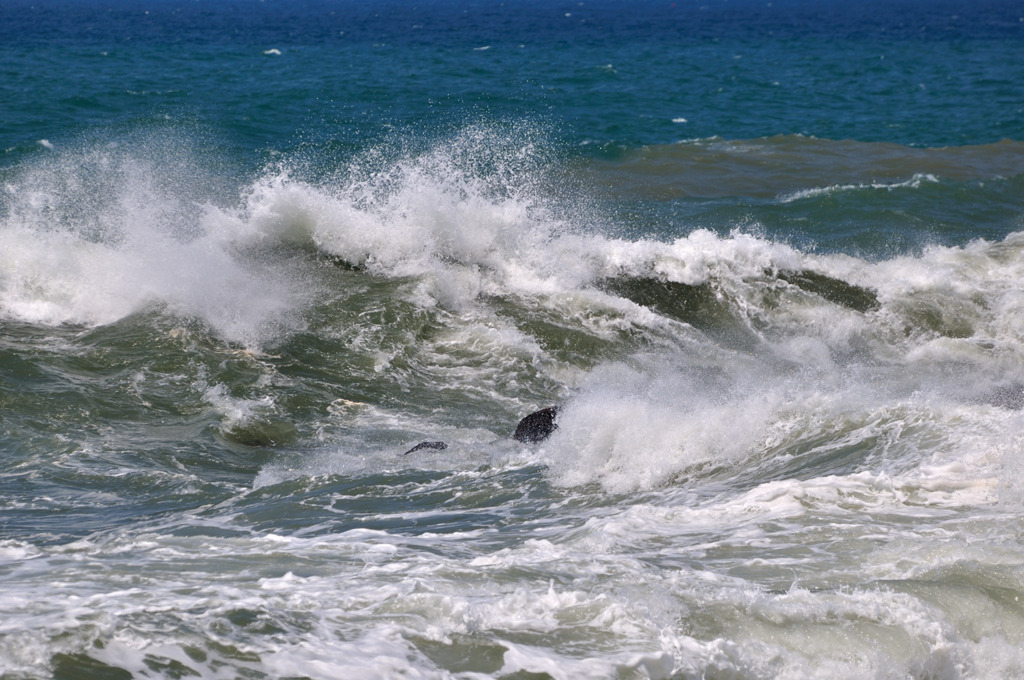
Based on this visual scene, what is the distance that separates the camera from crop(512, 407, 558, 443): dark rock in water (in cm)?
705

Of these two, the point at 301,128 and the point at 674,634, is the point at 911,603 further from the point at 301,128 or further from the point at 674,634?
the point at 301,128

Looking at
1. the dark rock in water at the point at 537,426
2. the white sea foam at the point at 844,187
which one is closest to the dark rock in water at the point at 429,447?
the dark rock in water at the point at 537,426

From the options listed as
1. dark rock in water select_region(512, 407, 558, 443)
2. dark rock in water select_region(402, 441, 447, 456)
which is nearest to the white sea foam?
dark rock in water select_region(512, 407, 558, 443)

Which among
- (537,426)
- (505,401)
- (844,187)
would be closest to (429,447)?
(537,426)

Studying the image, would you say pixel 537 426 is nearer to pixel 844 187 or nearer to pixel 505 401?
pixel 505 401

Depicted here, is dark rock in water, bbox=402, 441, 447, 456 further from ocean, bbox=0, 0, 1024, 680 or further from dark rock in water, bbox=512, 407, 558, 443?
dark rock in water, bbox=512, 407, 558, 443

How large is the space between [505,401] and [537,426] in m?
1.04

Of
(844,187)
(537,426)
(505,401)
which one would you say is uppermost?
(844,187)

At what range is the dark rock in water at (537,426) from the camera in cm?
705

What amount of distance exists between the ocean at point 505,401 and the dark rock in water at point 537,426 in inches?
2.6

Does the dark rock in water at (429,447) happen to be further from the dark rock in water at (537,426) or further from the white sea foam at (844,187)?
the white sea foam at (844,187)

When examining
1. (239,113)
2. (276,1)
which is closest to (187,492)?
(239,113)

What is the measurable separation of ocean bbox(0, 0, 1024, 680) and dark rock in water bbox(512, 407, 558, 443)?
0.22 ft

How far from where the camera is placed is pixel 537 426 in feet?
23.5
